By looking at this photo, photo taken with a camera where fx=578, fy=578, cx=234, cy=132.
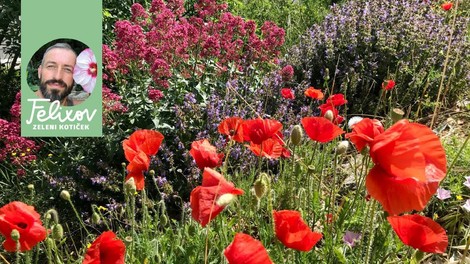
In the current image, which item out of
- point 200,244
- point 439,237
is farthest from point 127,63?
point 439,237

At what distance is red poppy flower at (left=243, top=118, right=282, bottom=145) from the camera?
Result: 1689mm

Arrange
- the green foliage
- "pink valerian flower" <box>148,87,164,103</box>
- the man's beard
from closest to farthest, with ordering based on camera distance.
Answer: "pink valerian flower" <box>148,87,164,103</box>, the man's beard, the green foliage

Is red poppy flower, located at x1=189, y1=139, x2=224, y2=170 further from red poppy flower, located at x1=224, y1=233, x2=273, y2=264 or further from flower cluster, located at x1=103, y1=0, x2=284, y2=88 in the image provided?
flower cluster, located at x1=103, y1=0, x2=284, y2=88

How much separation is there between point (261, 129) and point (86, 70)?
2491 mm

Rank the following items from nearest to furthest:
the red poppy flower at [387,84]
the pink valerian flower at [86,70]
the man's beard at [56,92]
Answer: the red poppy flower at [387,84] → the pink valerian flower at [86,70] → the man's beard at [56,92]

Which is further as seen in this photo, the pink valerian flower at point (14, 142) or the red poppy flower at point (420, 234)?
the pink valerian flower at point (14, 142)

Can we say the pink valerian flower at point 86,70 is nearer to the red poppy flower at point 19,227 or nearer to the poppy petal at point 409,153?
the red poppy flower at point 19,227

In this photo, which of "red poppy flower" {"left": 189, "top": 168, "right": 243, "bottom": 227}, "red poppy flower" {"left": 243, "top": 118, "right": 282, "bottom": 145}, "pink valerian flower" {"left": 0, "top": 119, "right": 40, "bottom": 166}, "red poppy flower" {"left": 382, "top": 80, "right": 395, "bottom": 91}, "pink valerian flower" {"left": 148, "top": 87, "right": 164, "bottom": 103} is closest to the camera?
"red poppy flower" {"left": 189, "top": 168, "right": 243, "bottom": 227}

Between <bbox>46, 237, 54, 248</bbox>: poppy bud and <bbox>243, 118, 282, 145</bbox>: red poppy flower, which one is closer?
<bbox>46, 237, 54, 248</bbox>: poppy bud

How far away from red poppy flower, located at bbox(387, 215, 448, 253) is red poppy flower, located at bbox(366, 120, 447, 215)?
196 mm

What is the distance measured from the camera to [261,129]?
1.69 meters

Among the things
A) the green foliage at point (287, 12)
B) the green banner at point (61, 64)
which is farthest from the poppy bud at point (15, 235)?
the green foliage at point (287, 12)

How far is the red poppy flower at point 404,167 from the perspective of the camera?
41.3 inches

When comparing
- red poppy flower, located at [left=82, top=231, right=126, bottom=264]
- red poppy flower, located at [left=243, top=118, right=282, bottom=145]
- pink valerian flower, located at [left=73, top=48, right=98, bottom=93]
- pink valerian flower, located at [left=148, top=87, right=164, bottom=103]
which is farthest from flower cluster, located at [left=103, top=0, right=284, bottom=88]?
red poppy flower, located at [left=82, top=231, right=126, bottom=264]
